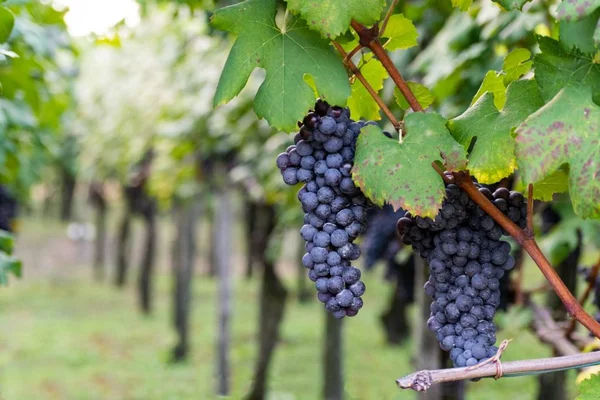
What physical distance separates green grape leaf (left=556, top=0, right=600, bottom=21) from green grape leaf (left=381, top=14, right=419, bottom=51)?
458 millimetres

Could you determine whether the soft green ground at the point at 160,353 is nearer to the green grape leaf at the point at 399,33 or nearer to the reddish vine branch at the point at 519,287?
the reddish vine branch at the point at 519,287

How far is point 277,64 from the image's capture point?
1.25 meters

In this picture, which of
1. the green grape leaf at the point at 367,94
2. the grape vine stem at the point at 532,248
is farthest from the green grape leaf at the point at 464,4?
the grape vine stem at the point at 532,248

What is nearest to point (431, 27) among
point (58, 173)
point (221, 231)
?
point (221, 231)

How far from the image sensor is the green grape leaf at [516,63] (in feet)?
4.38

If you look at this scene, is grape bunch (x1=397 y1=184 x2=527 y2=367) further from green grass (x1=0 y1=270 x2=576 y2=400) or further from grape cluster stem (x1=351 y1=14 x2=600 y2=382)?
green grass (x1=0 y1=270 x2=576 y2=400)

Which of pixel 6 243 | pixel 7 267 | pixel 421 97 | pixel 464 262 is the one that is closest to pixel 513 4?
pixel 421 97

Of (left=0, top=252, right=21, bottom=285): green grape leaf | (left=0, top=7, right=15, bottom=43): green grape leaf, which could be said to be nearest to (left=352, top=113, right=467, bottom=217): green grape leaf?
(left=0, top=7, right=15, bottom=43): green grape leaf

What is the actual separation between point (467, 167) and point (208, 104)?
5.01 m

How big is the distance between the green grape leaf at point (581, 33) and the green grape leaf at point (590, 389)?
1.93ft

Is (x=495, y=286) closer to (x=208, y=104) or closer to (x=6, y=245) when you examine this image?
(x=6, y=245)

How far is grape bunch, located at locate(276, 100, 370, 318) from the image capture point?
125cm

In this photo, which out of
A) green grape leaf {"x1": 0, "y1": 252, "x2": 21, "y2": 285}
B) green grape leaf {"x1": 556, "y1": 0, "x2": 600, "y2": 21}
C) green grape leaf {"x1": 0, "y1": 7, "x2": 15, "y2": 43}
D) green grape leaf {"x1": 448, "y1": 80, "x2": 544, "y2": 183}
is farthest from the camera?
green grape leaf {"x1": 0, "y1": 252, "x2": 21, "y2": 285}

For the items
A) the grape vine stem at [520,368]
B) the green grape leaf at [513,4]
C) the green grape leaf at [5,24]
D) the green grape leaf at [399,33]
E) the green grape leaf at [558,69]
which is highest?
the green grape leaf at [5,24]
